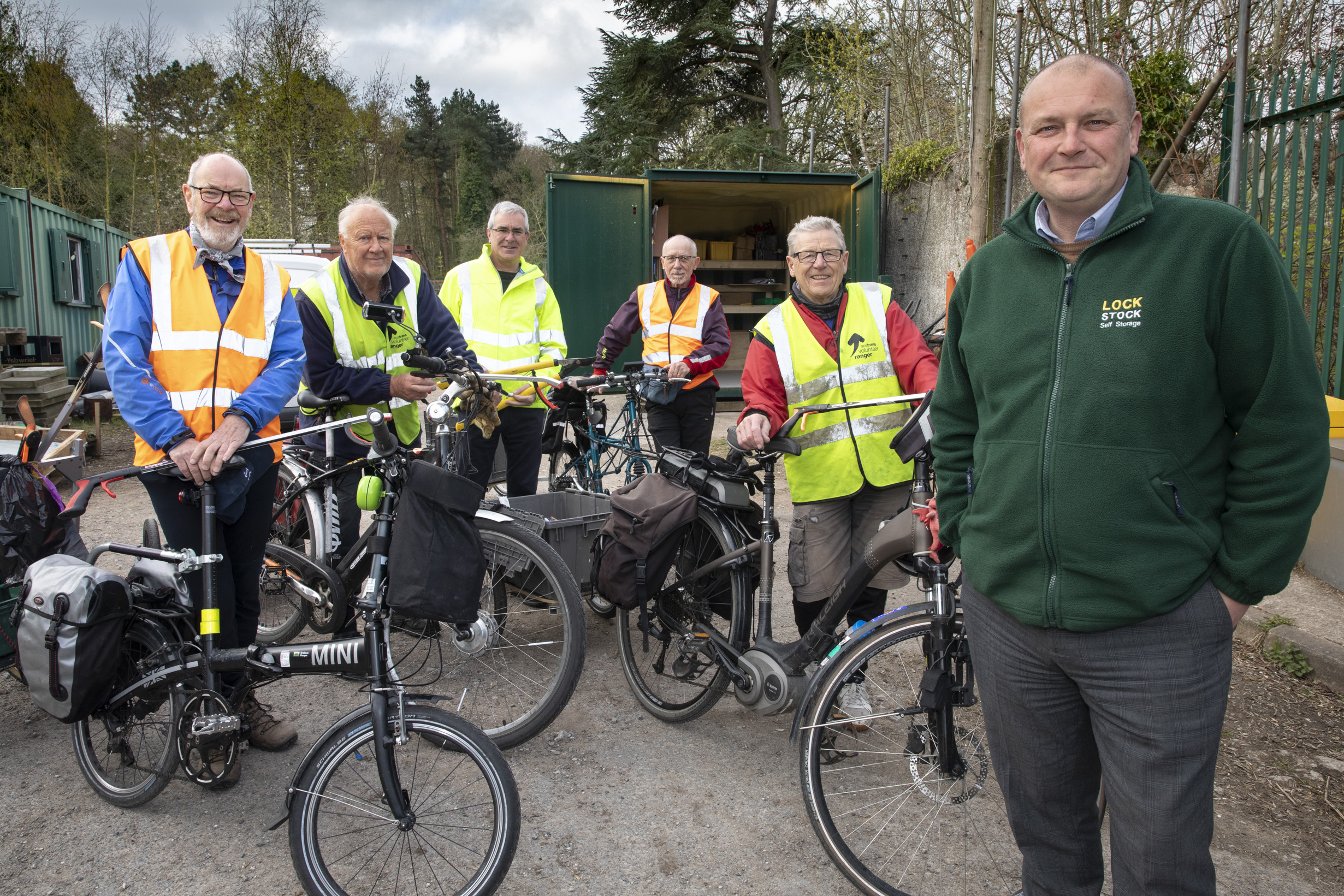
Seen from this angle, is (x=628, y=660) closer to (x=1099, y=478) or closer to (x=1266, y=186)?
(x=1099, y=478)

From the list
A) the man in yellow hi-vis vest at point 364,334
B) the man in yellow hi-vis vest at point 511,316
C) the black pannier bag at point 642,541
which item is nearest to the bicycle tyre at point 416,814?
the black pannier bag at point 642,541

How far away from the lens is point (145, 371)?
282 cm

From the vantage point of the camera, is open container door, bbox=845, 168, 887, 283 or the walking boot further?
open container door, bbox=845, 168, 887, 283

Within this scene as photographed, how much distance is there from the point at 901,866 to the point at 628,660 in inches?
54.4

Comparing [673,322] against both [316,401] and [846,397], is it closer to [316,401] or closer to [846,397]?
[316,401]

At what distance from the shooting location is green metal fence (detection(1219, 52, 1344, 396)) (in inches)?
175

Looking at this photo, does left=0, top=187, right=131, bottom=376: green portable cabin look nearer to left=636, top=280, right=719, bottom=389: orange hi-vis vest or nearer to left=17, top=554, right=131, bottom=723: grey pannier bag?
left=636, top=280, right=719, bottom=389: orange hi-vis vest

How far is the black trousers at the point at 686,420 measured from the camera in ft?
18.3

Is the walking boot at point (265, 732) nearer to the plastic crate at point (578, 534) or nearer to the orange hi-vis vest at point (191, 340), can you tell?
the orange hi-vis vest at point (191, 340)

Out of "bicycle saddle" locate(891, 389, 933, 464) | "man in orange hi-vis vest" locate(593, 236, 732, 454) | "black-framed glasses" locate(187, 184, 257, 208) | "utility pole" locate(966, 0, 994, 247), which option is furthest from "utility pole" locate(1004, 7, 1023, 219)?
"black-framed glasses" locate(187, 184, 257, 208)

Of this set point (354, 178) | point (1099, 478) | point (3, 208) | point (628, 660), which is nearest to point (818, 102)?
point (354, 178)

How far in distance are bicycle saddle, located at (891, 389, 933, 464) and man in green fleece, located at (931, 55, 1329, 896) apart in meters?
0.73

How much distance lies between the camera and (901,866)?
2.47 meters

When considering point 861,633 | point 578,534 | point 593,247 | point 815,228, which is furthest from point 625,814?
point 593,247
